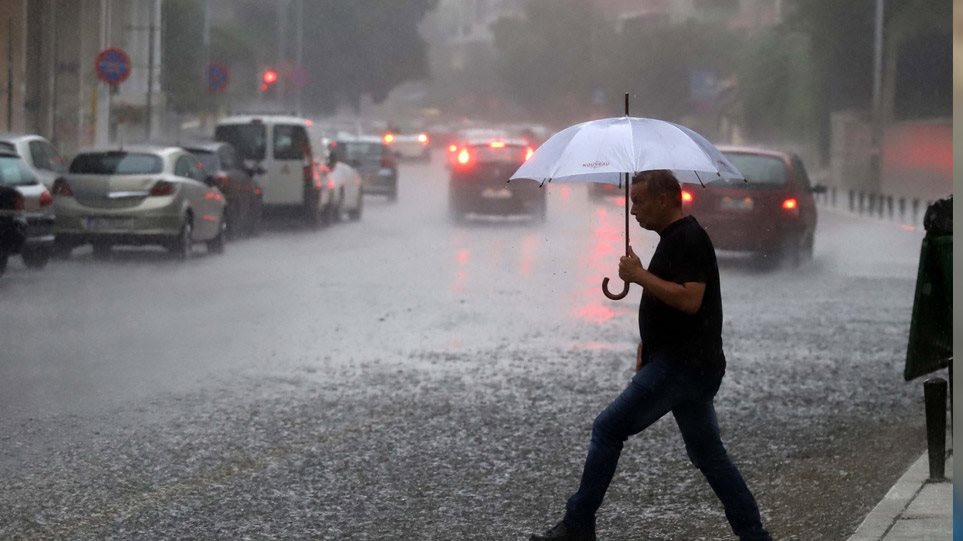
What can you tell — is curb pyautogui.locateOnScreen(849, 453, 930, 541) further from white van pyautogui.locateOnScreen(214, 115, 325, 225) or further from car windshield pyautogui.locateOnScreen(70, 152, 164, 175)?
white van pyautogui.locateOnScreen(214, 115, 325, 225)

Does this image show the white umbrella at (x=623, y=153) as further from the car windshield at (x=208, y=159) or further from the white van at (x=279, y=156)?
the white van at (x=279, y=156)

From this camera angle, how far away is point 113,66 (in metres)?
31.8

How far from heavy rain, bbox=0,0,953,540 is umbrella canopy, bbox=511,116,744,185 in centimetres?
65

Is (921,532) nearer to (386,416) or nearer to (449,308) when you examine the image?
(386,416)

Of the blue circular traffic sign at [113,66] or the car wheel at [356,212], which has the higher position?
the blue circular traffic sign at [113,66]

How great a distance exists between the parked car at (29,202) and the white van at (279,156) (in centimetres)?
959

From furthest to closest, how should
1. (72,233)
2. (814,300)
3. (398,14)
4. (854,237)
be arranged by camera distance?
1. (398,14)
2. (854,237)
3. (72,233)
4. (814,300)

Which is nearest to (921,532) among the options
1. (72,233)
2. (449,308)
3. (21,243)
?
(449,308)

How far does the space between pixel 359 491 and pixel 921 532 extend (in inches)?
98.4

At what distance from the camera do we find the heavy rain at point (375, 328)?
8.22 meters

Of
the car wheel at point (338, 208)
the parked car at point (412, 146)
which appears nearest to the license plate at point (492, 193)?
the car wheel at point (338, 208)

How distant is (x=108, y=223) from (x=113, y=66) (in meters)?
9.65

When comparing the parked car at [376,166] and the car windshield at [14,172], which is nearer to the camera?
the car windshield at [14,172]

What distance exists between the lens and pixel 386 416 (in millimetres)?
10500
